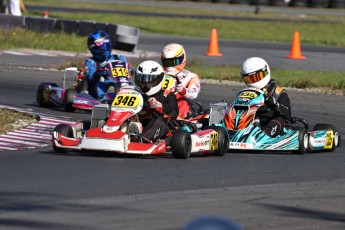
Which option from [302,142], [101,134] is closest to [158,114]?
[101,134]

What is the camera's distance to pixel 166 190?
7410 millimetres

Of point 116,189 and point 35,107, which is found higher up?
point 116,189

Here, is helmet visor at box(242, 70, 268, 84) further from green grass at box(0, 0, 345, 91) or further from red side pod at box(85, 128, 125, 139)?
green grass at box(0, 0, 345, 91)

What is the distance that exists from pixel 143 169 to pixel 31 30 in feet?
50.4

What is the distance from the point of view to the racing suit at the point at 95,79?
13117mm

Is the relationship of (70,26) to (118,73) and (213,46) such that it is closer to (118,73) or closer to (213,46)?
(213,46)

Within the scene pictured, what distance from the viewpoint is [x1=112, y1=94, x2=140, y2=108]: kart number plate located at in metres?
9.23

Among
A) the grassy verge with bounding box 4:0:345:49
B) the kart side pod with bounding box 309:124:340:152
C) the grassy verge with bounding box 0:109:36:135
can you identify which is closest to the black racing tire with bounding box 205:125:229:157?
the kart side pod with bounding box 309:124:340:152

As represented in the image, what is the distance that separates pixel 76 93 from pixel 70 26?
431 inches

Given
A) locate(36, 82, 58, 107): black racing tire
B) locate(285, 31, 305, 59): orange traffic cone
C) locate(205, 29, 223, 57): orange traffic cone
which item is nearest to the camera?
locate(36, 82, 58, 107): black racing tire

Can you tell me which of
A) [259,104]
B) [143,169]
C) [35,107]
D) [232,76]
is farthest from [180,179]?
[232,76]

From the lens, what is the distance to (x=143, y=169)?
334 inches

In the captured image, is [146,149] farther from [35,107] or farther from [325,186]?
[35,107]

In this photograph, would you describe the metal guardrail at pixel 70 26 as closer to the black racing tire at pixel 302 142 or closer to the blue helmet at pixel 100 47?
the blue helmet at pixel 100 47
